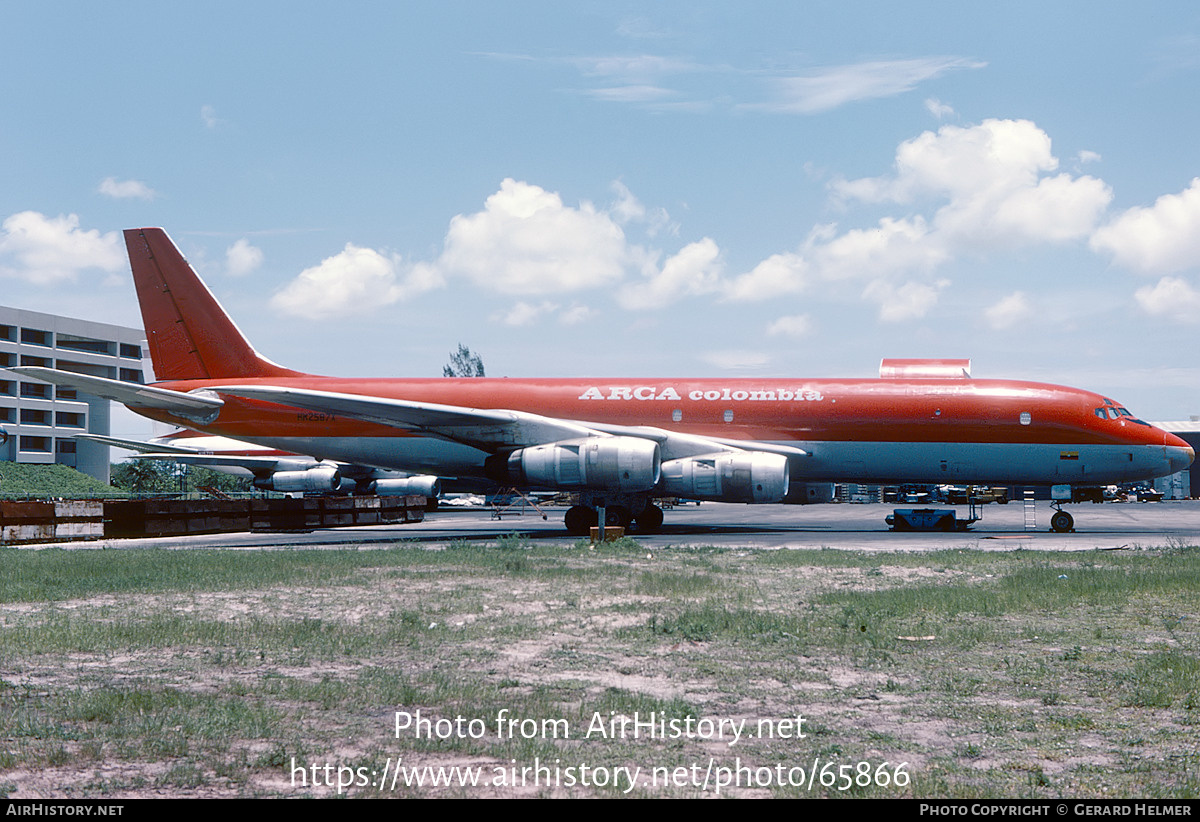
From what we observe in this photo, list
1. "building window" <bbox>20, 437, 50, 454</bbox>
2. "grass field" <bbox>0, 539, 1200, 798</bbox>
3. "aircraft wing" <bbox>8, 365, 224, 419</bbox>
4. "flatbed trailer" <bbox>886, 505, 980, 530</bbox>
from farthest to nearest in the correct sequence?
1. "building window" <bbox>20, 437, 50, 454</bbox>
2. "flatbed trailer" <bbox>886, 505, 980, 530</bbox>
3. "aircraft wing" <bbox>8, 365, 224, 419</bbox>
4. "grass field" <bbox>0, 539, 1200, 798</bbox>

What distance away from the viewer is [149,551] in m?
20.3

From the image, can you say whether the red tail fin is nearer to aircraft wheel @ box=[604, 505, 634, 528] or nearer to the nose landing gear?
aircraft wheel @ box=[604, 505, 634, 528]

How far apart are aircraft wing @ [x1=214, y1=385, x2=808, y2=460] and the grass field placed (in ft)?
36.6

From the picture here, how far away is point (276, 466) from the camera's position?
4466 centimetres

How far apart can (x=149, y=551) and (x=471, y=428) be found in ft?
31.2

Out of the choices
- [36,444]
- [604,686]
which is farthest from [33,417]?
[604,686]

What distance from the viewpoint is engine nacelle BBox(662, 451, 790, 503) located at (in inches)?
1007

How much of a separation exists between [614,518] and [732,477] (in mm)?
4922

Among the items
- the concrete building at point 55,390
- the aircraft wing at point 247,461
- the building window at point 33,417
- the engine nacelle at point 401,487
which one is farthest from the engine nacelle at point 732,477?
the building window at point 33,417

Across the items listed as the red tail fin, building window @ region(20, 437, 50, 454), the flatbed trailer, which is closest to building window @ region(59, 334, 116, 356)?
building window @ region(20, 437, 50, 454)

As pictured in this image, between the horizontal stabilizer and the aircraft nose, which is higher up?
the horizontal stabilizer

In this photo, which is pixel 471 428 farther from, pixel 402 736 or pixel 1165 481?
pixel 1165 481

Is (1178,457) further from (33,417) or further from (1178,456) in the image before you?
(33,417)
